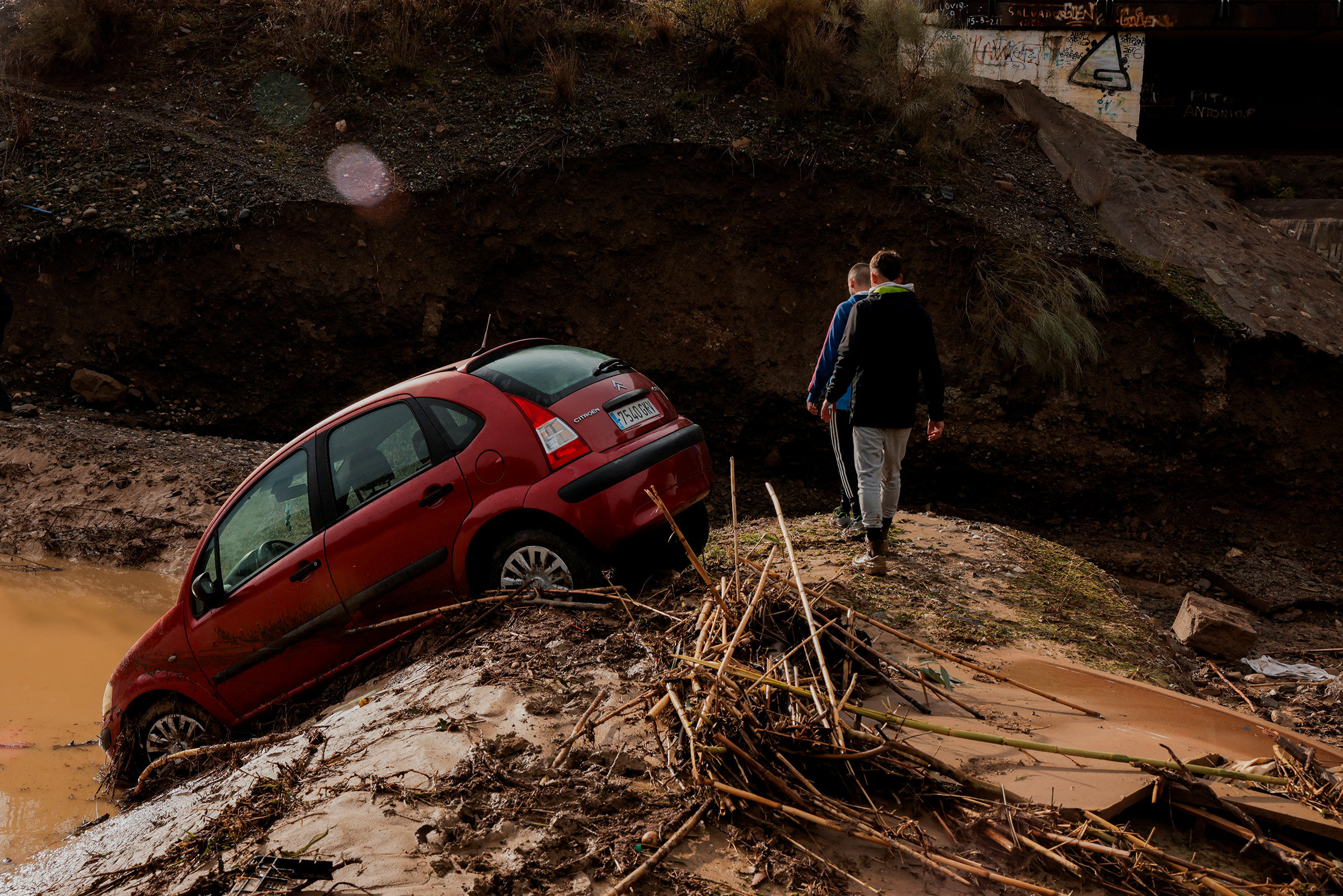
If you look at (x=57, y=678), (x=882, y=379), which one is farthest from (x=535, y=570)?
(x=57, y=678)

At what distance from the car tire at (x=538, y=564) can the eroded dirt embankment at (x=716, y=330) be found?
7.49 m

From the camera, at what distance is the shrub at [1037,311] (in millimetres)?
11148

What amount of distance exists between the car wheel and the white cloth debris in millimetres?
7602

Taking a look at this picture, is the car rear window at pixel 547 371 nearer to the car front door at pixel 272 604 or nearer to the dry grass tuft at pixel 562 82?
the car front door at pixel 272 604

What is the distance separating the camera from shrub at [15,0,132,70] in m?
13.6

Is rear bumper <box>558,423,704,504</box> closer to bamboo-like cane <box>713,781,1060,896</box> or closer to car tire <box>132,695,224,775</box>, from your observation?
bamboo-like cane <box>713,781,1060,896</box>

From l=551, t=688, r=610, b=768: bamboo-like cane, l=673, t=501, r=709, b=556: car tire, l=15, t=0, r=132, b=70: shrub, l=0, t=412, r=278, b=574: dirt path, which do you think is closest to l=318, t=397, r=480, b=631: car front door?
l=673, t=501, r=709, b=556: car tire

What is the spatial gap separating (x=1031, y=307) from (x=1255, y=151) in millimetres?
9964

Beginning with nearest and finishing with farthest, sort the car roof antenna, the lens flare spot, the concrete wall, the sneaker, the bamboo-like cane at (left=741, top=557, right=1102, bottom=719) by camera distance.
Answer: the bamboo-like cane at (left=741, top=557, right=1102, bottom=719) < the car roof antenna < the sneaker < the lens flare spot < the concrete wall

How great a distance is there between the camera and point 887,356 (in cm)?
575

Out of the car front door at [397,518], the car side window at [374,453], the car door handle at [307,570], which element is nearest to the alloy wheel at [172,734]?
the car door handle at [307,570]

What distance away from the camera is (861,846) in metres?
2.78

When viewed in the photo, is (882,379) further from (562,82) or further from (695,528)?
(562,82)

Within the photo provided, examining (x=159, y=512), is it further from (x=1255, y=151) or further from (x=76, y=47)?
(x=1255, y=151)
